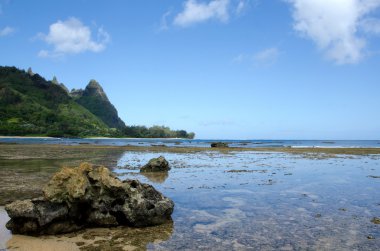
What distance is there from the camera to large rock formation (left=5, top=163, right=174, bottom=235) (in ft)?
36.8

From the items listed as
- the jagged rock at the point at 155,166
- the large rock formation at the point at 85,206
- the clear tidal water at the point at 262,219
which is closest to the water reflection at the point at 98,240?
the clear tidal water at the point at 262,219

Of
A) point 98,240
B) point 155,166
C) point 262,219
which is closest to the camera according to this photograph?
point 98,240

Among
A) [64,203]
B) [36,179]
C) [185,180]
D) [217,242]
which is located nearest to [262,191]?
[185,180]

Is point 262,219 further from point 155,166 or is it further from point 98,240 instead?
point 155,166

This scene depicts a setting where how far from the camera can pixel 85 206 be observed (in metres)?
12.6

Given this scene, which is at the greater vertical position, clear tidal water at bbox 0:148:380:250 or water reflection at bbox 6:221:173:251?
clear tidal water at bbox 0:148:380:250

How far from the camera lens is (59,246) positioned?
396 inches

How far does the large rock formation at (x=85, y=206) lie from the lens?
11.2 metres

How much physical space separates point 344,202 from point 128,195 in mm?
11115

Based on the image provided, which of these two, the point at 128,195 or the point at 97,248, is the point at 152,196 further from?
the point at 97,248

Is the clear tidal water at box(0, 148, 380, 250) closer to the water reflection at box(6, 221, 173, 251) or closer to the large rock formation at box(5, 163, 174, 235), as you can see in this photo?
the water reflection at box(6, 221, 173, 251)

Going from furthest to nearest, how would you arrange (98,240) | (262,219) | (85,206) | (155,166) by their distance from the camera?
(155,166) → (262,219) → (85,206) → (98,240)

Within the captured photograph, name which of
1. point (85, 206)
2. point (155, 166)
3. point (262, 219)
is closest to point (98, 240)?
point (85, 206)

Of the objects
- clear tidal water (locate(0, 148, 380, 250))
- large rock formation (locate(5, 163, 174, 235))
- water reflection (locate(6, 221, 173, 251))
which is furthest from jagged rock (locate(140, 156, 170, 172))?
water reflection (locate(6, 221, 173, 251))
